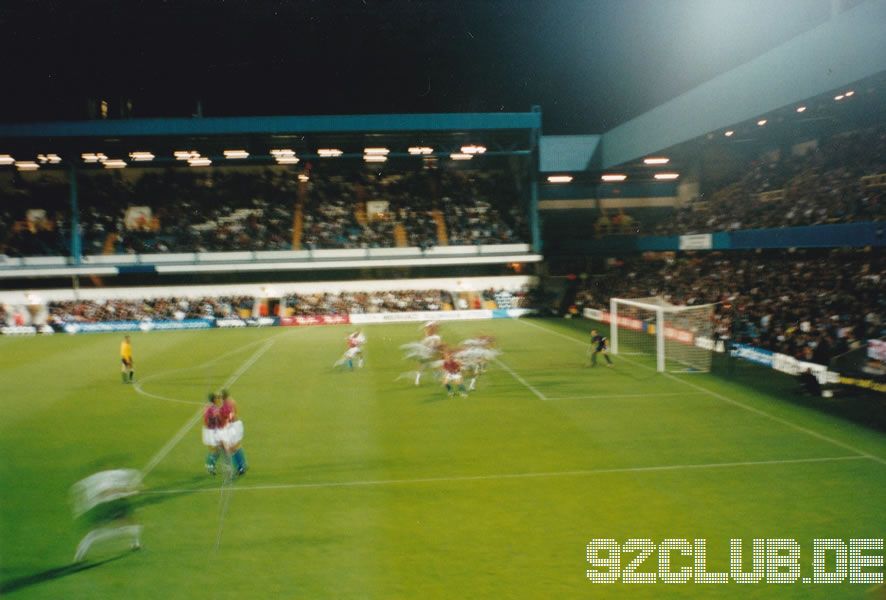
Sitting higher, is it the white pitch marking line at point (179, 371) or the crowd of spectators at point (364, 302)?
the crowd of spectators at point (364, 302)

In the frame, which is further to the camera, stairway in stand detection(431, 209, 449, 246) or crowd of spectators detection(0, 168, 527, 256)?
stairway in stand detection(431, 209, 449, 246)

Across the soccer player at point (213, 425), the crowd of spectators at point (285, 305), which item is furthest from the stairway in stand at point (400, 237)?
the soccer player at point (213, 425)

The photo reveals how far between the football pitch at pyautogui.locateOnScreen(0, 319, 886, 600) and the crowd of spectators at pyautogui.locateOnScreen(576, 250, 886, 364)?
4421mm

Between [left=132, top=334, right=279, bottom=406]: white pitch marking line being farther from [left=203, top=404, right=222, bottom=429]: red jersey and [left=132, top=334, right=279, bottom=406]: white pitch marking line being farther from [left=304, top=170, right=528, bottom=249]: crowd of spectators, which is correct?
[left=304, top=170, right=528, bottom=249]: crowd of spectators

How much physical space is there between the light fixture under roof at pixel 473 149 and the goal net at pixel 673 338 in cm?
1832

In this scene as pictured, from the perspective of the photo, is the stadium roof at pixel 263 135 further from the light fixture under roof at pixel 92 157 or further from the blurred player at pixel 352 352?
the blurred player at pixel 352 352

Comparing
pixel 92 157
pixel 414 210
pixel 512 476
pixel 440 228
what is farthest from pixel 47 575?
pixel 92 157

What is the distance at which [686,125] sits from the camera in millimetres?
33250

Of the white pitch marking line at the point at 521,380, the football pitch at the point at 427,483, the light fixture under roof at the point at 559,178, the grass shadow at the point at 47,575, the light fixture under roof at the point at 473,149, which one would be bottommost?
the grass shadow at the point at 47,575

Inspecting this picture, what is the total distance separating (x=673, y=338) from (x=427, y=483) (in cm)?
2031

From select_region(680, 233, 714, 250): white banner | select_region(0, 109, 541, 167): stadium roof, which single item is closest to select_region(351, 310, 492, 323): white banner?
select_region(0, 109, 541, 167): stadium roof

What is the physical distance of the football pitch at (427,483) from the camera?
9258 millimetres

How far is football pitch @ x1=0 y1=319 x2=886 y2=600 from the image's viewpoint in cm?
926

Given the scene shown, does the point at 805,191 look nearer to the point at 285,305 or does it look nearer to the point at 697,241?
the point at 697,241
